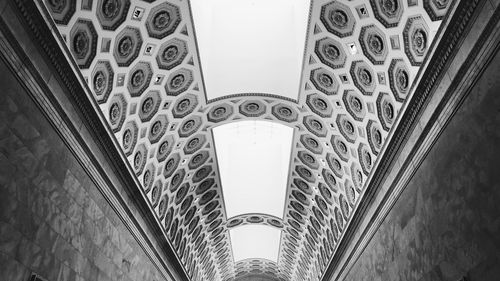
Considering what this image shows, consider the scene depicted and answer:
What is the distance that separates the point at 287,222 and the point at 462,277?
15.8m

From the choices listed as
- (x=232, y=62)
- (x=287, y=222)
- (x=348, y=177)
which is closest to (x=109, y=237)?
(x=232, y=62)

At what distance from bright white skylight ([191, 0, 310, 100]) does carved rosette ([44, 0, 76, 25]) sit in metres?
4.82

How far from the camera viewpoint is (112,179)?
9312 millimetres

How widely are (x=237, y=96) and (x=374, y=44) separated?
207 inches

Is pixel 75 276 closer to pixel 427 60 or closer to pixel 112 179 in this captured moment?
pixel 112 179

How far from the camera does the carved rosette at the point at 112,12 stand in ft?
25.4

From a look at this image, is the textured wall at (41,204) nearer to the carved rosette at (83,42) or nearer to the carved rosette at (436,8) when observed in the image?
the carved rosette at (83,42)

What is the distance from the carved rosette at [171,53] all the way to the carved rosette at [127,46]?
76 cm

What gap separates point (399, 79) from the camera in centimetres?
853

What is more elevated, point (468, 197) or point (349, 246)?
point (349, 246)

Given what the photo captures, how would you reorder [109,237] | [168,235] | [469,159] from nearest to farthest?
[469,159] → [109,237] → [168,235]

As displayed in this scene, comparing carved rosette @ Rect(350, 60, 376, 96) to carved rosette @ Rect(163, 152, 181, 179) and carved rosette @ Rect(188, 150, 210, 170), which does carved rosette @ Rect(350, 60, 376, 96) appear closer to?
carved rosette @ Rect(163, 152, 181, 179)

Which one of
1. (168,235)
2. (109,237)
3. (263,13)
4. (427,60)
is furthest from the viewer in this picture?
(168,235)

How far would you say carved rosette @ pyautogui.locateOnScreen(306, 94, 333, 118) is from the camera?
1189cm
